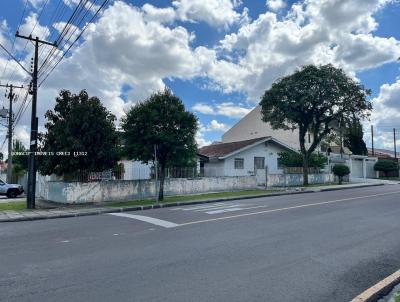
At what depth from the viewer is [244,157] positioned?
35469 mm

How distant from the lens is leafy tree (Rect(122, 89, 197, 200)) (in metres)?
19.5

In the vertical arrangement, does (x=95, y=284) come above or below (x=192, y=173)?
below

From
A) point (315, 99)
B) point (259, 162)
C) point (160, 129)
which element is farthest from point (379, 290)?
point (259, 162)

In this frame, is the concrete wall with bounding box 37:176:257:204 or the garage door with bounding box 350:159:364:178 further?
the garage door with bounding box 350:159:364:178

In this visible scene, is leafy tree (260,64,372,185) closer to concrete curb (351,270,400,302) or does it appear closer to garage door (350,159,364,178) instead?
garage door (350,159,364,178)

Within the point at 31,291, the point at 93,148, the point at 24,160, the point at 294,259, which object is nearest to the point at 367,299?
the point at 294,259

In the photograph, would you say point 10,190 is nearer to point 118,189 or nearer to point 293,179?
point 118,189

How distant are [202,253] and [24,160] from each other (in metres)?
37.1

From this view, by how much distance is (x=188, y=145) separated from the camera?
2019 centimetres

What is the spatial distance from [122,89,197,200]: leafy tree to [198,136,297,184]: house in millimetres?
12250

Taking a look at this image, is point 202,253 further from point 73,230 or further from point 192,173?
point 192,173

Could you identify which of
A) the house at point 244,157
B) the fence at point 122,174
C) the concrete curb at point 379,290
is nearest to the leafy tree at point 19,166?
the fence at point 122,174

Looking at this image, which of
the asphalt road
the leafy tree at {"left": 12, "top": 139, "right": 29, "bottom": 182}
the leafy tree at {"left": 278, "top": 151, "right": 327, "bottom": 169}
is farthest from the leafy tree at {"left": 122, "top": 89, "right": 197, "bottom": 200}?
the leafy tree at {"left": 12, "top": 139, "right": 29, "bottom": 182}

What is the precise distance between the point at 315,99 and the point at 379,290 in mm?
26246
